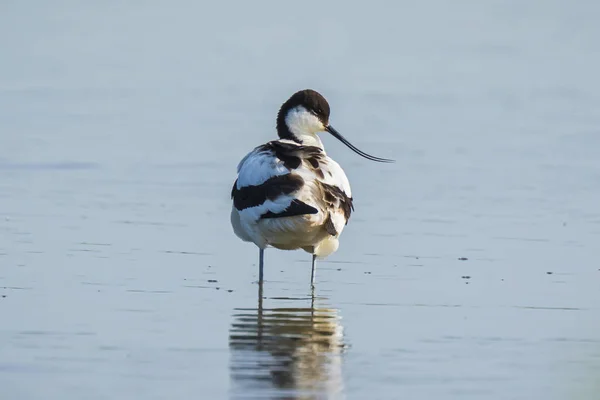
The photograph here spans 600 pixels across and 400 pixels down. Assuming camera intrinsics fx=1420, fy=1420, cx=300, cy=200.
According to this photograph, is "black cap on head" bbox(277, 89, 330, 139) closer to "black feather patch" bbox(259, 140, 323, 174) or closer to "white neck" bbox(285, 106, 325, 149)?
"white neck" bbox(285, 106, 325, 149)

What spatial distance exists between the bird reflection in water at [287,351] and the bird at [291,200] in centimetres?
57

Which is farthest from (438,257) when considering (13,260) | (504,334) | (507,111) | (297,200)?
(507,111)

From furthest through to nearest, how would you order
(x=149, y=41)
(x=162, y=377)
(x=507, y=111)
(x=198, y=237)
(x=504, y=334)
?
(x=149, y=41) → (x=507, y=111) → (x=198, y=237) → (x=504, y=334) → (x=162, y=377)

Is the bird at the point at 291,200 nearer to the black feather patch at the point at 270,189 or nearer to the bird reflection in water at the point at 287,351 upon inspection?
the black feather patch at the point at 270,189

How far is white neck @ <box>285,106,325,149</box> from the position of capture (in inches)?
453

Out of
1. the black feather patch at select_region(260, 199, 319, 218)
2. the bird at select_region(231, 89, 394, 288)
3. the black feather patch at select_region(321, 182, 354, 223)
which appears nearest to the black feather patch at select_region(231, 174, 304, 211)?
the bird at select_region(231, 89, 394, 288)

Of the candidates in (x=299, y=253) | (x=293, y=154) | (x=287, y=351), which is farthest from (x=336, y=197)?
(x=287, y=351)

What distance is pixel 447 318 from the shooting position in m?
8.88

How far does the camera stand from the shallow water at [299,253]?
7566mm

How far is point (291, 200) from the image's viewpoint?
9.57 metres

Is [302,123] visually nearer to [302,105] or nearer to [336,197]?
[302,105]

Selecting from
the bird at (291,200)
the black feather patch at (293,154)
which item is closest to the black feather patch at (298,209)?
the bird at (291,200)

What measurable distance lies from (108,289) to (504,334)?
270 centimetres

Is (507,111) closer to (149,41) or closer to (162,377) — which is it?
A: (149,41)
